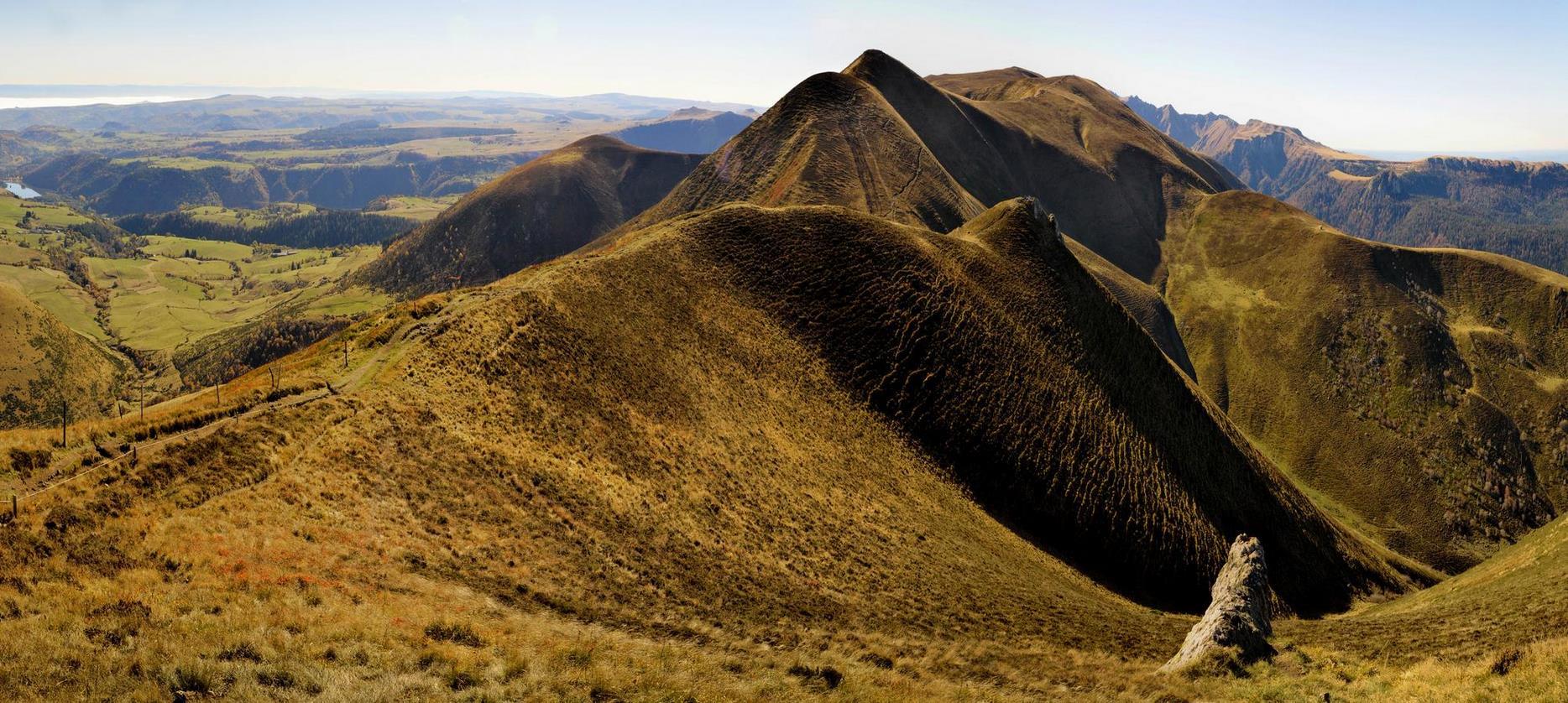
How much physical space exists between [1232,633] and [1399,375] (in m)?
146

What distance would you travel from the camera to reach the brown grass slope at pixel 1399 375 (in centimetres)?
11150

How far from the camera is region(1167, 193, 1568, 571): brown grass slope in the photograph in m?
112

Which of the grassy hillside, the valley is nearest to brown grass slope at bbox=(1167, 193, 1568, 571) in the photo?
the valley

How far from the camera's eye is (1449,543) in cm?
10319

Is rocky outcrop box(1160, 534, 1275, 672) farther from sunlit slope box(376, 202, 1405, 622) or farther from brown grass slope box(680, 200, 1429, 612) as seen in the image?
brown grass slope box(680, 200, 1429, 612)

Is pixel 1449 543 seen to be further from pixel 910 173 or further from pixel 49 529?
pixel 49 529

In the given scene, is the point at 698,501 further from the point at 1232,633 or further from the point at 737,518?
the point at 1232,633

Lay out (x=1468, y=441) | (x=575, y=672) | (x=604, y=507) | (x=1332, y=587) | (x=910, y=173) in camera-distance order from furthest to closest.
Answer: (x=910, y=173) < (x=1468, y=441) < (x=1332, y=587) < (x=604, y=507) < (x=575, y=672)

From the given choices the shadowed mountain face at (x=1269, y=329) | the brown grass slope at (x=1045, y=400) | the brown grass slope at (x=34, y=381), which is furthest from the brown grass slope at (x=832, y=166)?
the brown grass slope at (x=34, y=381)

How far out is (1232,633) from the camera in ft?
100

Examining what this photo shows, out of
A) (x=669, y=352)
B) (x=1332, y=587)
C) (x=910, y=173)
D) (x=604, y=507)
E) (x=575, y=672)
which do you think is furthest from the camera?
(x=910, y=173)

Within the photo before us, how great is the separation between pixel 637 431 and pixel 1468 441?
523 ft

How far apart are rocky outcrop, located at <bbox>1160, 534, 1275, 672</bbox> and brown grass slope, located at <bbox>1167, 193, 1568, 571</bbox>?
99.5 m

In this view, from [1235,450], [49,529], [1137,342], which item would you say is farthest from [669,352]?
[1235,450]
